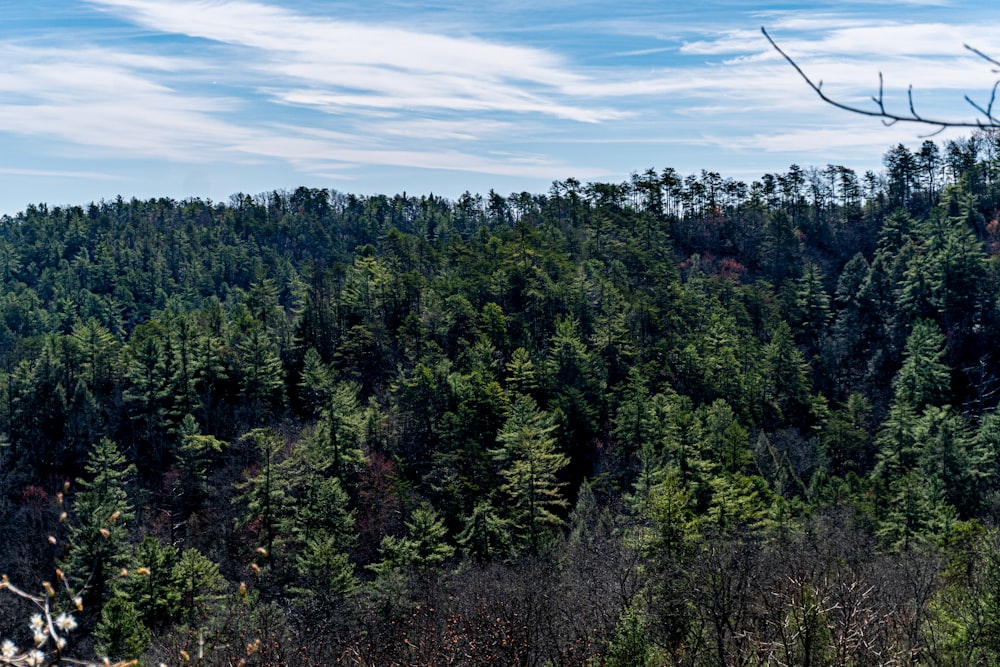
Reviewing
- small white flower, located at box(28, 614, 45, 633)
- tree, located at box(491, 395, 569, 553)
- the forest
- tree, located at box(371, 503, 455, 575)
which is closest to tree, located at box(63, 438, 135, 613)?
the forest

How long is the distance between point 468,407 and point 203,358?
Answer: 18952mm

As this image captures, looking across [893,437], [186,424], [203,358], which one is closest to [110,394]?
[203,358]

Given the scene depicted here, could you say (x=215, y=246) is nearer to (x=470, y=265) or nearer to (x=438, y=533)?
(x=470, y=265)

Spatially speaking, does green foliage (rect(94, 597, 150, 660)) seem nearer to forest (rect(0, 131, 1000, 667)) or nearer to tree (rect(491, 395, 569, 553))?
forest (rect(0, 131, 1000, 667))

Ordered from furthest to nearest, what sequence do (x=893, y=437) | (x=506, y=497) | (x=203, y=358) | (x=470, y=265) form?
1. (x=470, y=265)
2. (x=203, y=358)
3. (x=893, y=437)
4. (x=506, y=497)

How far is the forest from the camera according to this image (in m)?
19.4

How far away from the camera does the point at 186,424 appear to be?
4384cm

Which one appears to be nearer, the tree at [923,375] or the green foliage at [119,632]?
the green foliage at [119,632]

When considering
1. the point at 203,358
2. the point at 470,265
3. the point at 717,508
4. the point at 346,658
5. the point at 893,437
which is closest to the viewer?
the point at 346,658

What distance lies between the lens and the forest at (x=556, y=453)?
19.4 meters

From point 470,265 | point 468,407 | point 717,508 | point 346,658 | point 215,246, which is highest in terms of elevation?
point 215,246

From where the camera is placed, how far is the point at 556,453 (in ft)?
142

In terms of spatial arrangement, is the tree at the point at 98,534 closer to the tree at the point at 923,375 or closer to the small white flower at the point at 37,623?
the small white flower at the point at 37,623

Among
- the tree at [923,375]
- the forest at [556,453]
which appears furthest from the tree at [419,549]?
the tree at [923,375]
